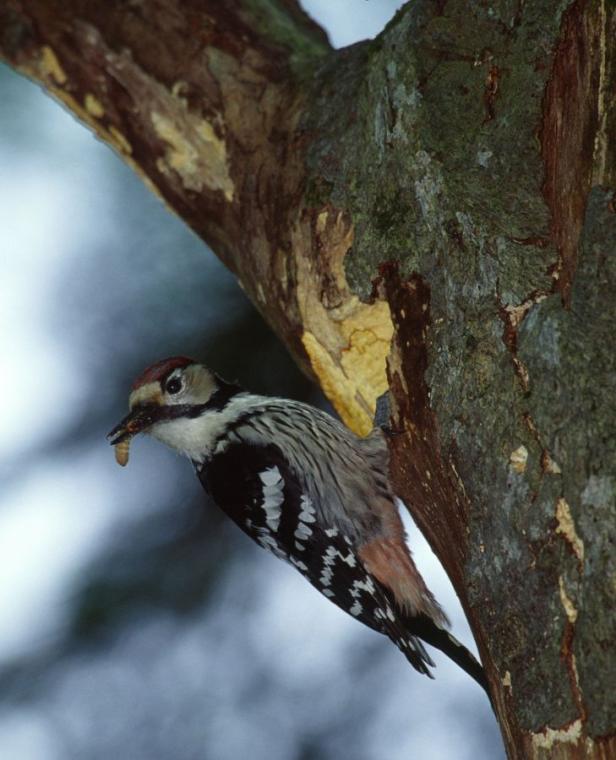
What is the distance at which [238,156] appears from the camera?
318 centimetres

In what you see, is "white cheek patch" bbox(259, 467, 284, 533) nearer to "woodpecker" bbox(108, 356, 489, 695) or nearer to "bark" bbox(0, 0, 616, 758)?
"woodpecker" bbox(108, 356, 489, 695)

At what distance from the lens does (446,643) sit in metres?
3.30

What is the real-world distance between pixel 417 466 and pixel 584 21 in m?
1.12

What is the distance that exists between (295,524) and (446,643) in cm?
63

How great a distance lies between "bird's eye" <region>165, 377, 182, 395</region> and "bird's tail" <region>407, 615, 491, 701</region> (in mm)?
1123

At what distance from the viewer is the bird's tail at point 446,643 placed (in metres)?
3.19

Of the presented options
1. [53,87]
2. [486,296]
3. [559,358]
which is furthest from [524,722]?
[53,87]

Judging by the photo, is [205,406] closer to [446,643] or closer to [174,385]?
[174,385]

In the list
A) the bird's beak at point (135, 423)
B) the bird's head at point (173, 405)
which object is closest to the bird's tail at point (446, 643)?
the bird's head at point (173, 405)

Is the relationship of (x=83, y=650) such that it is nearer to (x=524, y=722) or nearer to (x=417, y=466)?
(x=417, y=466)

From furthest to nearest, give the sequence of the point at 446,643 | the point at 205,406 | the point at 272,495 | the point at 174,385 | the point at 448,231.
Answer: the point at 205,406
the point at 174,385
the point at 272,495
the point at 446,643
the point at 448,231

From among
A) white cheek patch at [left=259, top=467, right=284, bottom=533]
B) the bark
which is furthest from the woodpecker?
the bark

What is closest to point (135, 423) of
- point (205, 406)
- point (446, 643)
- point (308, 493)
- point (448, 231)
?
point (205, 406)

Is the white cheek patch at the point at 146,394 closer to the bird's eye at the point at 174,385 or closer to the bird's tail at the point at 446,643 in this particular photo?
the bird's eye at the point at 174,385
